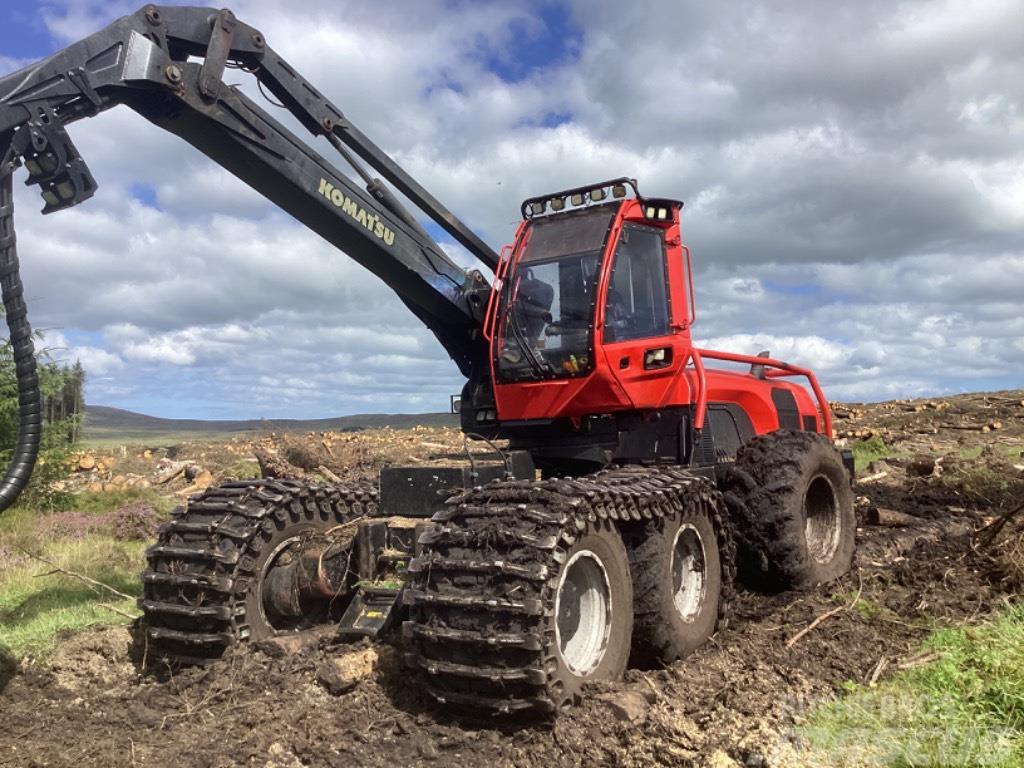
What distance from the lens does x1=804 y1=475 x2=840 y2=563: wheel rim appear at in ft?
27.2

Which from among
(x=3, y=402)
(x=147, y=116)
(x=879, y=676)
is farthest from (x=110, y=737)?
(x=3, y=402)

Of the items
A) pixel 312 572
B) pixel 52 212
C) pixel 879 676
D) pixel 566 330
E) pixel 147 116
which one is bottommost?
pixel 879 676

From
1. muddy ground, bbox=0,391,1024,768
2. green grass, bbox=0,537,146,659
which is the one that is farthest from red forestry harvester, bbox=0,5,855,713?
green grass, bbox=0,537,146,659

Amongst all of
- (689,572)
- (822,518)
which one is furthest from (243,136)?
(822,518)

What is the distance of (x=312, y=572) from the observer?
6078 millimetres

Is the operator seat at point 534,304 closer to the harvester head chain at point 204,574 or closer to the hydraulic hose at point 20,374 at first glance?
the harvester head chain at point 204,574

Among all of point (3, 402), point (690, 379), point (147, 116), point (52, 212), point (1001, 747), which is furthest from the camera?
point (3, 402)

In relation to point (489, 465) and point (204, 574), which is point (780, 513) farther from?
point (204, 574)

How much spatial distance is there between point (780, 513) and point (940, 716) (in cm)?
290

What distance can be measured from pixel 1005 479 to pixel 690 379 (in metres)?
8.70

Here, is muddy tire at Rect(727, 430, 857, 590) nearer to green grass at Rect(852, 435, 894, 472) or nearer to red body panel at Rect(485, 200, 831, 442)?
red body panel at Rect(485, 200, 831, 442)

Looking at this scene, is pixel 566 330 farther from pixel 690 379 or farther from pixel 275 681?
pixel 275 681

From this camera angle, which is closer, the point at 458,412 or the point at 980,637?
the point at 980,637

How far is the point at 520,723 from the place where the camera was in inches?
176
